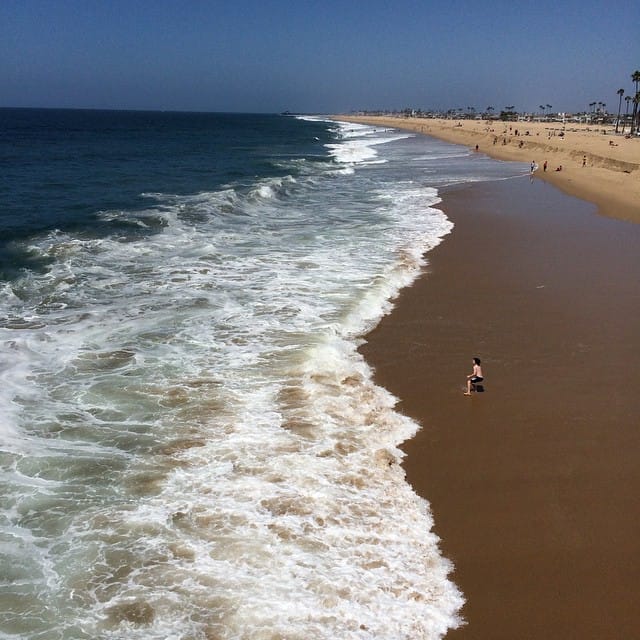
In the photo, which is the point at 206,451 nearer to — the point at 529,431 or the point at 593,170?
the point at 529,431

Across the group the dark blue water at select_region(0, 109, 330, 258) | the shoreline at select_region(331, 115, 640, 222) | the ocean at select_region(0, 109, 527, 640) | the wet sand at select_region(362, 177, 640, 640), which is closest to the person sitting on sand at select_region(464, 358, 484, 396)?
the wet sand at select_region(362, 177, 640, 640)

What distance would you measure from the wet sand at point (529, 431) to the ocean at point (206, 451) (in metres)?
0.53

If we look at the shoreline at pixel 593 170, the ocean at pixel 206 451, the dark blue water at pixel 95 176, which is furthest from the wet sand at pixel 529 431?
the dark blue water at pixel 95 176

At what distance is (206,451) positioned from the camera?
925cm

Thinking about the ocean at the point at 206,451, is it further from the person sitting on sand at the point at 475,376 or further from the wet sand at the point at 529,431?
the person sitting on sand at the point at 475,376

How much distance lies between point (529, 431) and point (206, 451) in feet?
17.6

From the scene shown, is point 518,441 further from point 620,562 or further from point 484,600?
point 484,600

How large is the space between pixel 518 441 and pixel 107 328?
9.88m

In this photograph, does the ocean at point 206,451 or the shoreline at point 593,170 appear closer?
the ocean at point 206,451

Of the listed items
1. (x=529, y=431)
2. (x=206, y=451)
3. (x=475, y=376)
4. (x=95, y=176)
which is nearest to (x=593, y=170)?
(x=95, y=176)

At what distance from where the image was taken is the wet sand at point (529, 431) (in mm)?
6691

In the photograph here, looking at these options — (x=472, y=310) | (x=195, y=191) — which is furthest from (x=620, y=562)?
(x=195, y=191)

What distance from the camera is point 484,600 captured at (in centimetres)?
661

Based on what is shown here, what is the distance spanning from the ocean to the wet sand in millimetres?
529
